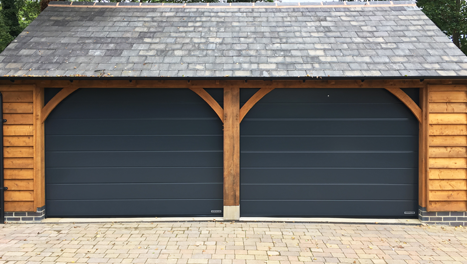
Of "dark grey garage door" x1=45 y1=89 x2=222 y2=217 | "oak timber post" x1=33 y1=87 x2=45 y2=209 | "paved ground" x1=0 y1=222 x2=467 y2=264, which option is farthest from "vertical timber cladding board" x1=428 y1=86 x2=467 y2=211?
"oak timber post" x1=33 y1=87 x2=45 y2=209

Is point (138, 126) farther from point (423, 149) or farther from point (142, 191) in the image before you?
point (423, 149)

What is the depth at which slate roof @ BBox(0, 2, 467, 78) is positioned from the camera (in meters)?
5.00

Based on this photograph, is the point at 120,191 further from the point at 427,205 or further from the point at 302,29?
the point at 427,205

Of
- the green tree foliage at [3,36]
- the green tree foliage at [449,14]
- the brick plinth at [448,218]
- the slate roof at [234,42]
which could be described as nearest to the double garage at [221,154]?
the brick plinth at [448,218]

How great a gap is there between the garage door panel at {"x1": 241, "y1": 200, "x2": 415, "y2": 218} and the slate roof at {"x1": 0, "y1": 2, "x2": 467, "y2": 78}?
2319 millimetres

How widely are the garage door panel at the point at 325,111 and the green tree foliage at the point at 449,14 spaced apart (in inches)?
389

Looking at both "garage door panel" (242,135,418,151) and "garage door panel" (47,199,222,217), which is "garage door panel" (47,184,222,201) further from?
"garage door panel" (242,135,418,151)

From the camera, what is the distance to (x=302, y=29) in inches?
235

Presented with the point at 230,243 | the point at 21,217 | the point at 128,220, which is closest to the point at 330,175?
the point at 230,243

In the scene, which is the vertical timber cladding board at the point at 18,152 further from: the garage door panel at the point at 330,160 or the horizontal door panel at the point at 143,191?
the garage door panel at the point at 330,160

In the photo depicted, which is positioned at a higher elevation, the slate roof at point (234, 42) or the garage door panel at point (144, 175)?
the slate roof at point (234, 42)

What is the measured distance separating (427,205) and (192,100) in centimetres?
459

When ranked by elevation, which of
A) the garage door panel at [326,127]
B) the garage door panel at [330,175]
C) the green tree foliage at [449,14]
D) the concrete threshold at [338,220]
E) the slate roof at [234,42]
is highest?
the green tree foliage at [449,14]

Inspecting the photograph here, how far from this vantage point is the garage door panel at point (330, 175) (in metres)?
5.36
